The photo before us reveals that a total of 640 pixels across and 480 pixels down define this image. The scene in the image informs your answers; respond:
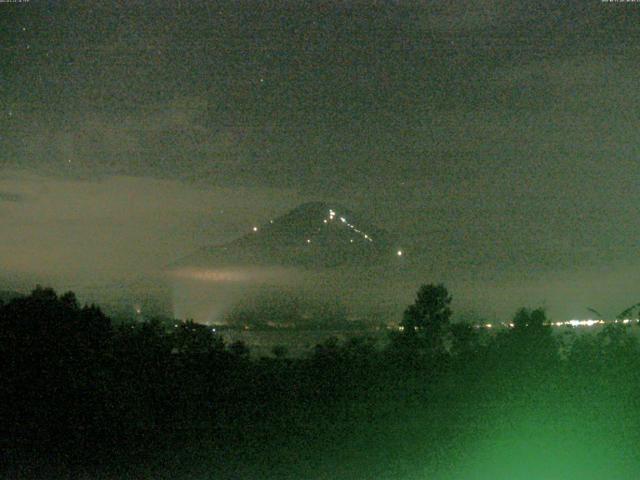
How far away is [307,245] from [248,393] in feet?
54.8

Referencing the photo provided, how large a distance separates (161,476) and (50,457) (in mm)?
1146

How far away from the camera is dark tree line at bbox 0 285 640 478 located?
314 inches

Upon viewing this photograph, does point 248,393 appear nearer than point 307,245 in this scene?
Yes

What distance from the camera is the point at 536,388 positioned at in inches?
376

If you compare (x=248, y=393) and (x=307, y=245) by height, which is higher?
(x=307, y=245)

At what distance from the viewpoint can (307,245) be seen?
85.5 feet

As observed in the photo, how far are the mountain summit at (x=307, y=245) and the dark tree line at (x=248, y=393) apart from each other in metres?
11.8

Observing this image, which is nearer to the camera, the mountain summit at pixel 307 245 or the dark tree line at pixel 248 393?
the dark tree line at pixel 248 393

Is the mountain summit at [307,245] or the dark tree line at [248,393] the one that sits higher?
the mountain summit at [307,245]

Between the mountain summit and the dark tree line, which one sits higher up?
the mountain summit

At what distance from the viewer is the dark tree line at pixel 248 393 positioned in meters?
7.96

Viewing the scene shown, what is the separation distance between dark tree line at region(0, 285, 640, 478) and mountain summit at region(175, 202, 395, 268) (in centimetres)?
1179

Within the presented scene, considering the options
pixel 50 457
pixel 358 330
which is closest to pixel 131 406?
pixel 50 457

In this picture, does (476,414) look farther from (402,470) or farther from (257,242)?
(257,242)
